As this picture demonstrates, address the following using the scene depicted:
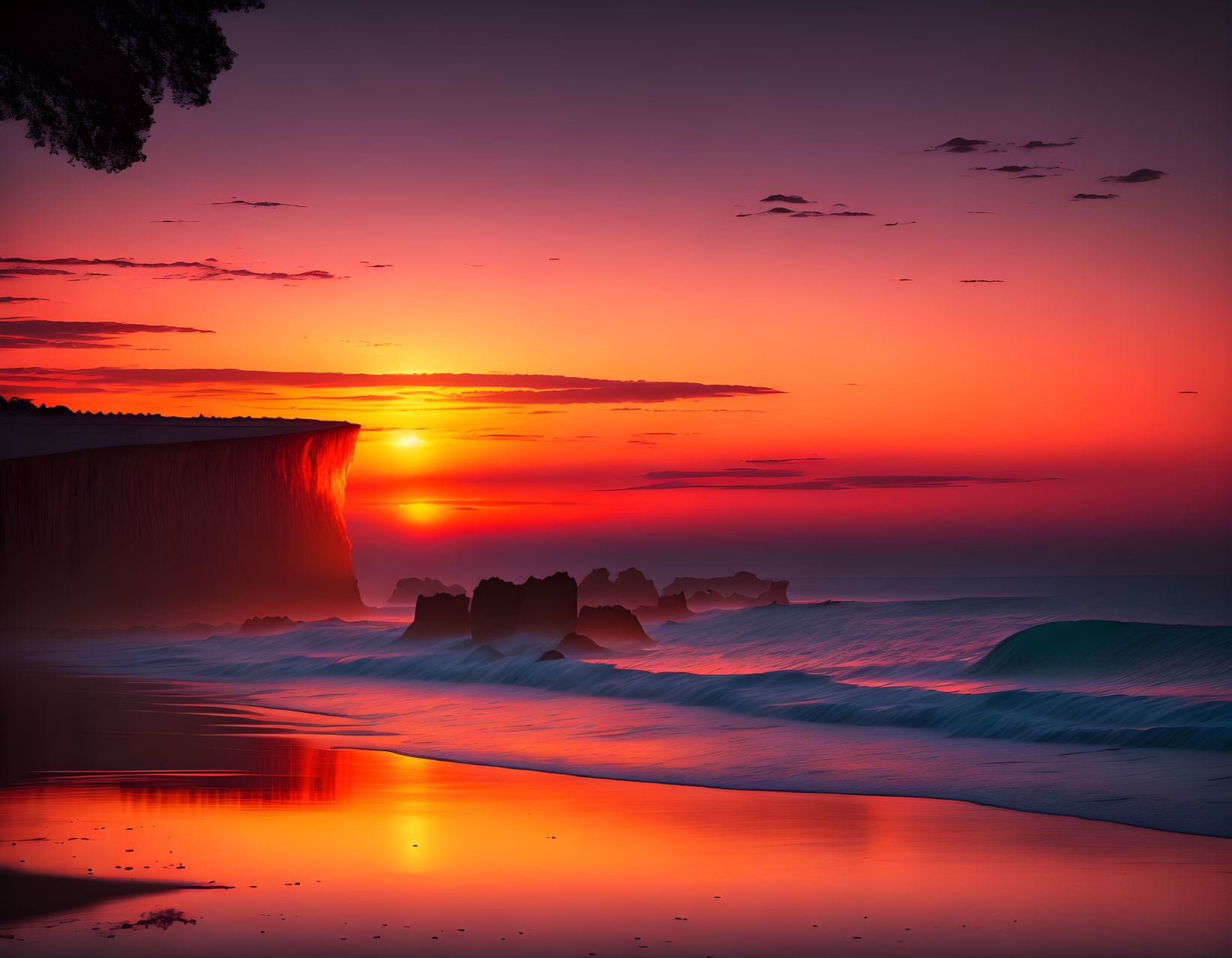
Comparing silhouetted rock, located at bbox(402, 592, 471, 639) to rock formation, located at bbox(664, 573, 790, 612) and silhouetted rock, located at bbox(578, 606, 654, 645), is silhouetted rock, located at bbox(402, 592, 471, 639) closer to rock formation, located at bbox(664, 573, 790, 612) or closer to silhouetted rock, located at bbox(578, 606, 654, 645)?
silhouetted rock, located at bbox(578, 606, 654, 645)

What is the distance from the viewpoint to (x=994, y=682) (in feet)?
48.5

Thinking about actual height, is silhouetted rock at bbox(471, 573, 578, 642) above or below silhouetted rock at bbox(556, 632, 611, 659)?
above

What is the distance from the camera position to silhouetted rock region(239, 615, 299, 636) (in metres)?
32.3

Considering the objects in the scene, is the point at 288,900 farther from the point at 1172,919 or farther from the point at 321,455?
the point at 321,455

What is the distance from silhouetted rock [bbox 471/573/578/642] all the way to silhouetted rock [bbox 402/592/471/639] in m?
2.54

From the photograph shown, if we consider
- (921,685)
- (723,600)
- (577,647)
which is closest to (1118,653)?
(921,685)

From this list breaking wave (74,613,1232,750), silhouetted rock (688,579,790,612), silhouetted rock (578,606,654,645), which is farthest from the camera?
silhouetted rock (688,579,790,612)

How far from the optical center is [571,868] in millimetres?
5410

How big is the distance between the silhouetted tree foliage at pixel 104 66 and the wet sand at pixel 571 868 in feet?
14.5

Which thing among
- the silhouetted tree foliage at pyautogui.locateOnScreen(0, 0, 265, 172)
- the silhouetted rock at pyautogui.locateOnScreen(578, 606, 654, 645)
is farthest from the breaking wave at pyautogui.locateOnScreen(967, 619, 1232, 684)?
the silhouetted tree foliage at pyautogui.locateOnScreen(0, 0, 265, 172)

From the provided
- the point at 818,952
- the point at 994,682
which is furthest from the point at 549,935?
the point at 994,682

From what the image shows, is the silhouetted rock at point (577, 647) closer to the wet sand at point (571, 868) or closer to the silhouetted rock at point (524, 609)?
the silhouetted rock at point (524, 609)

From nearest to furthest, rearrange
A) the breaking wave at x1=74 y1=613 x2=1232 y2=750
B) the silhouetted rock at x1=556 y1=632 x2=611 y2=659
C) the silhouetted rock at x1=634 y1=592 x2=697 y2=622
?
the breaking wave at x1=74 y1=613 x2=1232 y2=750 → the silhouetted rock at x1=556 y1=632 x2=611 y2=659 → the silhouetted rock at x1=634 y1=592 x2=697 y2=622

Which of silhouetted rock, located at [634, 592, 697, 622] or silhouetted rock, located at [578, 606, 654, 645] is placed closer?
silhouetted rock, located at [578, 606, 654, 645]
